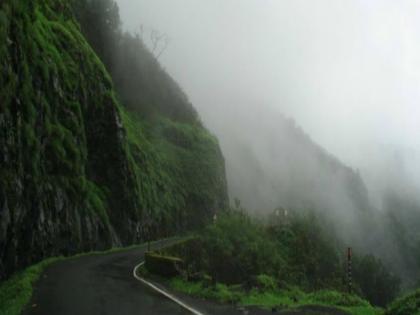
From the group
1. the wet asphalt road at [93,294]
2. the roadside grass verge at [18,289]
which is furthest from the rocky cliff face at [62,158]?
the wet asphalt road at [93,294]

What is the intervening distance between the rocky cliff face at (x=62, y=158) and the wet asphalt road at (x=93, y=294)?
6.60 feet

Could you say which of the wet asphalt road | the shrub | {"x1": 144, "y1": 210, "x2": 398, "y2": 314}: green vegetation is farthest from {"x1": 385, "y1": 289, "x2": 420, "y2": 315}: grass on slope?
the shrub

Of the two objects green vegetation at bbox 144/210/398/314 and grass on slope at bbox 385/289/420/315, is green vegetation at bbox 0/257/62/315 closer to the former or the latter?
green vegetation at bbox 144/210/398/314

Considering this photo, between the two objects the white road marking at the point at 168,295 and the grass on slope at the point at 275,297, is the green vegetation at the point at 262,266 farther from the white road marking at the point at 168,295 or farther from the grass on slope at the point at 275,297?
the white road marking at the point at 168,295

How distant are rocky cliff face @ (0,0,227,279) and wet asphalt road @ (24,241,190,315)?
201 cm

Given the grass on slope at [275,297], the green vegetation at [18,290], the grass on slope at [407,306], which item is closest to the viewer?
the grass on slope at [407,306]

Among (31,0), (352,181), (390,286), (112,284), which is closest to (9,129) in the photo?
(112,284)

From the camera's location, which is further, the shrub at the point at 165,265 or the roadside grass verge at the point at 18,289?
the shrub at the point at 165,265

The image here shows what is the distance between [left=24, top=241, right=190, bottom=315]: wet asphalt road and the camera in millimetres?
12312

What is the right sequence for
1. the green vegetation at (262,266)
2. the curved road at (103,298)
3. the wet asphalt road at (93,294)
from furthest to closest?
the green vegetation at (262,266) < the wet asphalt road at (93,294) < the curved road at (103,298)

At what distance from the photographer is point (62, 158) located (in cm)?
2878

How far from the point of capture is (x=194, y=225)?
2394 inches

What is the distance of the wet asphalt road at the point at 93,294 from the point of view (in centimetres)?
1231

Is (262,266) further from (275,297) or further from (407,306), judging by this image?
(407,306)
